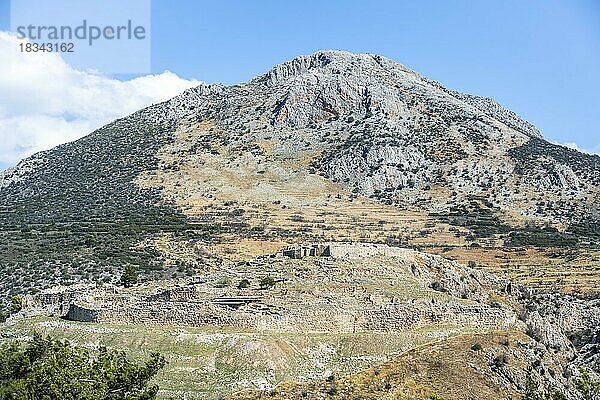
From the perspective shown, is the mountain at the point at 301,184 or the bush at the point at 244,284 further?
the mountain at the point at 301,184

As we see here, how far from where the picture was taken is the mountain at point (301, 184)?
59500 millimetres

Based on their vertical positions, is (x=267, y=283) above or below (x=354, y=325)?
above

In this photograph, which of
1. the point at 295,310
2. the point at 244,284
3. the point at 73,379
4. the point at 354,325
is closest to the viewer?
the point at 73,379

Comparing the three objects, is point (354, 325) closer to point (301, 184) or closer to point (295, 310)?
point (295, 310)

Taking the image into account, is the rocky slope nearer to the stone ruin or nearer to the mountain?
the stone ruin

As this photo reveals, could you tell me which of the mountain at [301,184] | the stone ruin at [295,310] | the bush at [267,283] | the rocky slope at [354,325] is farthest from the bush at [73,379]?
the mountain at [301,184]

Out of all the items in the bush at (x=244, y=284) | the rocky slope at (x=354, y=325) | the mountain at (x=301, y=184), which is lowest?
the rocky slope at (x=354, y=325)

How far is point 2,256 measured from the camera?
53.8 meters

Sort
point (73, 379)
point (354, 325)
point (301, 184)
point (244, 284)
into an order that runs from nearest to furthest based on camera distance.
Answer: point (73, 379)
point (354, 325)
point (244, 284)
point (301, 184)

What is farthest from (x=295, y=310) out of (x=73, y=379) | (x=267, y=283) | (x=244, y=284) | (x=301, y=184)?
(x=301, y=184)

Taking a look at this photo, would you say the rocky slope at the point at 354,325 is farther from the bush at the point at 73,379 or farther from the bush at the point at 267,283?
the bush at the point at 73,379

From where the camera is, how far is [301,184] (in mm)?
83500

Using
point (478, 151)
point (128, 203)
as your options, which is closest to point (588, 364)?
point (128, 203)

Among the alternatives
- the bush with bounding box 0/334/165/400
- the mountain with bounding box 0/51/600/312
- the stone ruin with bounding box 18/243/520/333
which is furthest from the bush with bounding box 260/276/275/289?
the mountain with bounding box 0/51/600/312
